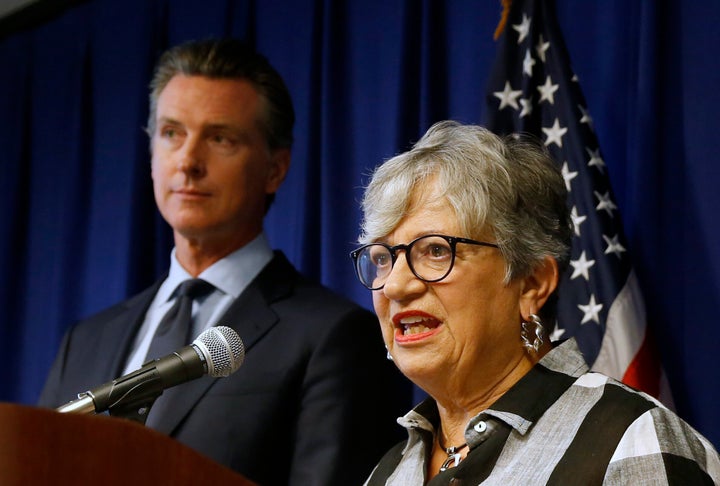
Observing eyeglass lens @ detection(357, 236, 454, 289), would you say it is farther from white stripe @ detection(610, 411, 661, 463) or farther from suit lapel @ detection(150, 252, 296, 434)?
suit lapel @ detection(150, 252, 296, 434)

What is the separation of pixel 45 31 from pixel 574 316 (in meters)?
2.94

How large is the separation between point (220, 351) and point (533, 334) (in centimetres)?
58

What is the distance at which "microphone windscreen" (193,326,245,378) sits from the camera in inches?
66.6

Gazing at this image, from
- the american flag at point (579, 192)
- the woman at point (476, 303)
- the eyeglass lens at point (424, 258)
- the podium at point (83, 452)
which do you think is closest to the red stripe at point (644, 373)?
the american flag at point (579, 192)

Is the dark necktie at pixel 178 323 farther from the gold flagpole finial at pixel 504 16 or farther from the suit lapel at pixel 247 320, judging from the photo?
the gold flagpole finial at pixel 504 16

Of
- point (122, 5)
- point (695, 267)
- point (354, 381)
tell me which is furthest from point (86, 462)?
point (122, 5)

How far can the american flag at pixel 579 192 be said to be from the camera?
246 cm

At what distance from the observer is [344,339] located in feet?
8.61

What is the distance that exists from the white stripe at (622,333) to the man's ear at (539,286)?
1.91ft

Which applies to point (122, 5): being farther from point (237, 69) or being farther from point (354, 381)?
point (354, 381)

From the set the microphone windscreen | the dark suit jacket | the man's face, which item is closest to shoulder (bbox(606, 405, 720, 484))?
the microphone windscreen

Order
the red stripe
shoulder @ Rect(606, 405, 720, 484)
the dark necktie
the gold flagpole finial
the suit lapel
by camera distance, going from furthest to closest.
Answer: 1. the gold flagpole finial
2. the dark necktie
3. the suit lapel
4. the red stripe
5. shoulder @ Rect(606, 405, 720, 484)

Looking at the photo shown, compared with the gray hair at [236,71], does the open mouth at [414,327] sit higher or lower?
lower

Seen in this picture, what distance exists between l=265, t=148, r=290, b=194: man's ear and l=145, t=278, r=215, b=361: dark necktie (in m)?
0.38
